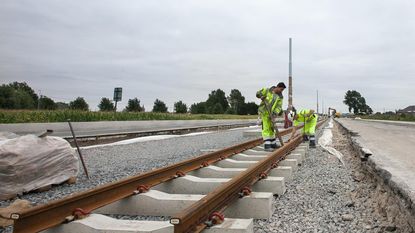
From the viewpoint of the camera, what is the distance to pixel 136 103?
2766 inches

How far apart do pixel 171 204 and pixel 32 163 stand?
8.81ft

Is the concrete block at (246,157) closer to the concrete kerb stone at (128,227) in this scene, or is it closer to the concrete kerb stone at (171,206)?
the concrete kerb stone at (171,206)

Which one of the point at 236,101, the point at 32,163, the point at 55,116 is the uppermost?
the point at 236,101

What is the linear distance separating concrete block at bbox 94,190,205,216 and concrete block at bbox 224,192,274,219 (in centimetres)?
36

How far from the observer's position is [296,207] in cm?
438

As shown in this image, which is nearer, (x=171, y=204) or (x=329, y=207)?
(x=171, y=204)

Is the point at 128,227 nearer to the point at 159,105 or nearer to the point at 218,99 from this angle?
the point at 159,105

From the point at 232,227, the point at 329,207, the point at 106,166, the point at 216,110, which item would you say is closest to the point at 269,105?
the point at 106,166

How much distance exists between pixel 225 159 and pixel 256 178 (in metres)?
2.32

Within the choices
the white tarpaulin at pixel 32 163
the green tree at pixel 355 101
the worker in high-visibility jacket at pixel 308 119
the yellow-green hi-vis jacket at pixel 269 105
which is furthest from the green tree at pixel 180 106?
the green tree at pixel 355 101

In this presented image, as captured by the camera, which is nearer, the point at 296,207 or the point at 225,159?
the point at 296,207

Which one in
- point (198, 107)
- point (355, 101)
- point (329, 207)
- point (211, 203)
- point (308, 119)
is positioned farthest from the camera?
point (355, 101)

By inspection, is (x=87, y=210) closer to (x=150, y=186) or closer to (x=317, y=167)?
(x=150, y=186)

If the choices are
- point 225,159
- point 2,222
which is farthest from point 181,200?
point 225,159
